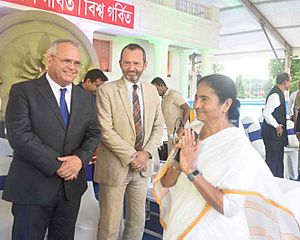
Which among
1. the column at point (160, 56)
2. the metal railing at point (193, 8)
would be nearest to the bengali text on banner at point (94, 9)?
the column at point (160, 56)

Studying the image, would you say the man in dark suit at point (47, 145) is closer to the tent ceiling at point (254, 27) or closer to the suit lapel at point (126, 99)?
the suit lapel at point (126, 99)

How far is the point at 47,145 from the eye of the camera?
1.67 m

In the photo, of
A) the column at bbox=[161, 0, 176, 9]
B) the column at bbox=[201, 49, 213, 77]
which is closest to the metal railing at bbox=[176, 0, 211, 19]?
the column at bbox=[161, 0, 176, 9]

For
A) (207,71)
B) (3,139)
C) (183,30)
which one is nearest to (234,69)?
(207,71)

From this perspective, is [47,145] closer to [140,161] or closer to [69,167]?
[69,167]

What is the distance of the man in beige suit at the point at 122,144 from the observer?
6.91 ft

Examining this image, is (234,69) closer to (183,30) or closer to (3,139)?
(183,30)

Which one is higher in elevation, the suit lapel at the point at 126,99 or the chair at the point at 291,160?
the suit lapel at the point at 126,99

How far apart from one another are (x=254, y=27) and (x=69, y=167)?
424 inches

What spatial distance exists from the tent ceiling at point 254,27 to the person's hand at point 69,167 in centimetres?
921

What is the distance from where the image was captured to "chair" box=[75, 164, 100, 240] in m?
2.26

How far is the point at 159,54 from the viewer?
8.75m

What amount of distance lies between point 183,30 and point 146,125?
740cm


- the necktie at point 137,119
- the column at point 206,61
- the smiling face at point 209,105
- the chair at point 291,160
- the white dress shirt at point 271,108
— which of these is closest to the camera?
the smiling face at point 209,105
